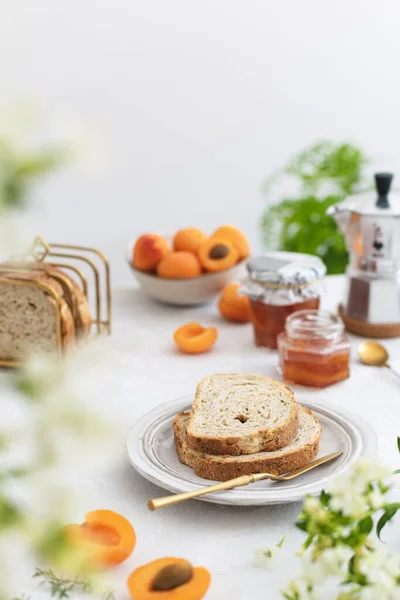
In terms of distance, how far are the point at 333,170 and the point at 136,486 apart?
2.60 m

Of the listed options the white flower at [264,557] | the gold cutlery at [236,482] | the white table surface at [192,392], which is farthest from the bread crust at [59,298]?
the white flower at [264,557]

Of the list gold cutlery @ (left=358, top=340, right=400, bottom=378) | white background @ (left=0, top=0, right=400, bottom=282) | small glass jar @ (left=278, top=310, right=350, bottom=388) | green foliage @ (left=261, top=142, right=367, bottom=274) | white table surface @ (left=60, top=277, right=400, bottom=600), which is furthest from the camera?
white background @ (left=0, top=0, right=400, bottom=282)

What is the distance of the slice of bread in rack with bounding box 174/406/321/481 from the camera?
95 cm

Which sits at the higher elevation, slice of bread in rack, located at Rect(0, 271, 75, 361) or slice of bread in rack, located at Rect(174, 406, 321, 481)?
slice of bread in rack, located at Rect(0, 271, 75, 361)

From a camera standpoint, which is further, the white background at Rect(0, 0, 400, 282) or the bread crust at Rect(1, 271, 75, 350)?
the white background at Rect(0, 0, 400, 282)

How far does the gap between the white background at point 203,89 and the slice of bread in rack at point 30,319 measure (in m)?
2.29

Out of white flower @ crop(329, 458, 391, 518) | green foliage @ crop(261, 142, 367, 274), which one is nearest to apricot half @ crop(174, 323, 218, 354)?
white flower @ crop(329, 458, 391, 518)

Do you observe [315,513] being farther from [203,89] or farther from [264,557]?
[203,89]

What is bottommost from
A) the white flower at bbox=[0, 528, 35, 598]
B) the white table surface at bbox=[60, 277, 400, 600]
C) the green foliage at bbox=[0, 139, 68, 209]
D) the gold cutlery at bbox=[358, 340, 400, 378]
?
the white table surface at bbox=[60, 277, 400, 600]

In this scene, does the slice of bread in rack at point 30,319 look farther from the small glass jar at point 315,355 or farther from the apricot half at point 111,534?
the apricot half at point 111,534

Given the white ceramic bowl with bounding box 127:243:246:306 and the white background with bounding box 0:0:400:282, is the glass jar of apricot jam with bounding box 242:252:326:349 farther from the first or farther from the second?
the white background with bounding box 0:0:400:282

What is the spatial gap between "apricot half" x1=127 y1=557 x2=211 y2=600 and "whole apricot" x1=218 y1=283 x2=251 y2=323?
1.00m

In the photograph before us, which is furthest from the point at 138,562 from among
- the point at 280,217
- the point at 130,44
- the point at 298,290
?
the point at 130,44

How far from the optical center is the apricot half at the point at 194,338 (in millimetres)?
1537
